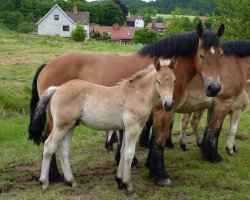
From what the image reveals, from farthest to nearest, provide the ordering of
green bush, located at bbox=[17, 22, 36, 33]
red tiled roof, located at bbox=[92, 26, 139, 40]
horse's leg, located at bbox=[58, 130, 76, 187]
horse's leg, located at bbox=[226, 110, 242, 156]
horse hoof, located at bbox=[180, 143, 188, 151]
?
1. red tiled roof, located at bbox=[92, 26, 139, 40]
2. green bush, located at bbox=[17, 22, 36, 33]
3. horse hoof, located at bbox=[180, 143, 188, 151]
4. horse's leg, located at bbox=[226, 110, 242, 156]
5. horse's leg, located at bbox=[58, 130, 76, 187]

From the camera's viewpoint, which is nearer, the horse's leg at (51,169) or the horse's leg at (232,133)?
the horse's leg at (51,169)

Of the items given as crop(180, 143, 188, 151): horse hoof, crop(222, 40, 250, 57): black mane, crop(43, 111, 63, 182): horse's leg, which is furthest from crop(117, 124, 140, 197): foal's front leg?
crop(222, 40, 250, 57): black mane

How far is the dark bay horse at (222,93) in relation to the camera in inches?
294

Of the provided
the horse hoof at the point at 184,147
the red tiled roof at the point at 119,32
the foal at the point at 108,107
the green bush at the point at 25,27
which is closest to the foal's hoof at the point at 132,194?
the foal at the point at 108,107

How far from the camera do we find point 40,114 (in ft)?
20.0

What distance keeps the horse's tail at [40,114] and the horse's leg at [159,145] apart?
5.49 feet

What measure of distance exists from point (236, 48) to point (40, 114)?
405 cm

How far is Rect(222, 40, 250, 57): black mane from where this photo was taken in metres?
7.90

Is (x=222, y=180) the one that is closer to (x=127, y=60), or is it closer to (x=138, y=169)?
(x=138, y=169)

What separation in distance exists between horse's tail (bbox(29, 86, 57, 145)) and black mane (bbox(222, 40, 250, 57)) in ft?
11.8

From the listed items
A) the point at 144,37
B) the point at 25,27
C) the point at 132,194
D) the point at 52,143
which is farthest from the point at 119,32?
the point at 132,194

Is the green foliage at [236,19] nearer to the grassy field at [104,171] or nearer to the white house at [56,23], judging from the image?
the grassy field at [104,171]

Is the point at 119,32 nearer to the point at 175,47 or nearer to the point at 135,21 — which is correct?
the point at 135,21

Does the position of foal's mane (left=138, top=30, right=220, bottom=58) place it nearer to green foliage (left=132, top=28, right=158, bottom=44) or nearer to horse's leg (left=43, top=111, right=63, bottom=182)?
horse's leg (left=43, top=111, right=63, bottom=182)
